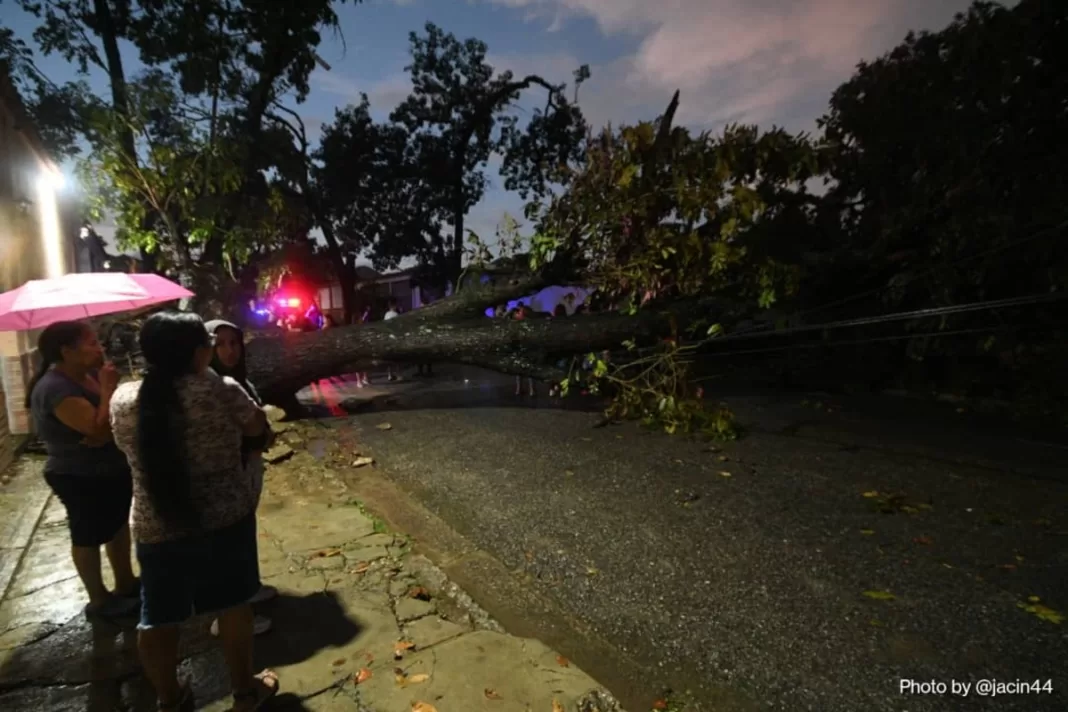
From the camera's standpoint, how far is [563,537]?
3818mm

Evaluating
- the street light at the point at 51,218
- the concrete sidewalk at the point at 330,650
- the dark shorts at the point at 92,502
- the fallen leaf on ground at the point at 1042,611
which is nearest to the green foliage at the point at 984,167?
the fallen leaf on ground at the point at 1042,611

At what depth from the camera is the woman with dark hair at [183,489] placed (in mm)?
1893

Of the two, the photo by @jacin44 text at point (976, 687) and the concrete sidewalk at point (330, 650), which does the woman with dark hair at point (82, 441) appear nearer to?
the concrete sidewalk at point (330, 650)

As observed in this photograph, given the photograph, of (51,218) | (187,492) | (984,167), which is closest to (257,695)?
(187,492)

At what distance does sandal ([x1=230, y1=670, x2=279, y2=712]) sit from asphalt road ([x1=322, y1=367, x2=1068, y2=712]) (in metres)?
1.50

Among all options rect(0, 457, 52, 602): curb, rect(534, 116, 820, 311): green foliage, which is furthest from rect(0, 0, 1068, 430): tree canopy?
rect(0, 457, 52, 602): curb

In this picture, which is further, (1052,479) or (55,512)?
(1052,479)

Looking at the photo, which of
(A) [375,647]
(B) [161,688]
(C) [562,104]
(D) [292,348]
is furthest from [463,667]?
(C) [562,104]

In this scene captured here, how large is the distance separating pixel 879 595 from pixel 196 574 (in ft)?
11.0

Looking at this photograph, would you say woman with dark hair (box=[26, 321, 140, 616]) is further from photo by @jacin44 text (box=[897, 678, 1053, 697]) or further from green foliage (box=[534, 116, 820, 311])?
green foliage (box=[534, 116, 820, 311])

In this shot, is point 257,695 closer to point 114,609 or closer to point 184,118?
point 114,609

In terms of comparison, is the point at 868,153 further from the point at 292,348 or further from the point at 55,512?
the point at 55,512

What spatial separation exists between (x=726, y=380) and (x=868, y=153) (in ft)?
17.1

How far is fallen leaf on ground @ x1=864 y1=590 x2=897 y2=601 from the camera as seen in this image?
2947 mm
